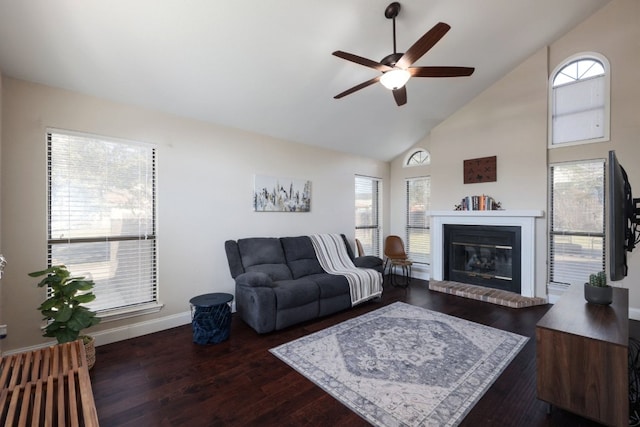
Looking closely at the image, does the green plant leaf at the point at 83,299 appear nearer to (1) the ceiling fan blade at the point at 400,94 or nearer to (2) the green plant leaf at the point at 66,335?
(2) the green plant leaf at the point at 66,335

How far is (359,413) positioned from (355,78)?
11.1 ft

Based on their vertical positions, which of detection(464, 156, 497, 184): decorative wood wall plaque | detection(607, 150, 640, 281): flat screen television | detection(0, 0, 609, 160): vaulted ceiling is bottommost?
detection(607, 150, 640, 281): flat screen television

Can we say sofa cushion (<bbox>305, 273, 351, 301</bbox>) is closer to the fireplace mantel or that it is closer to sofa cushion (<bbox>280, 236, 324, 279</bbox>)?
sofa cushion (<bbox>280, 236, 324, 279</bbox>)

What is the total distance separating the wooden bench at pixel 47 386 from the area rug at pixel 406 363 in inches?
58.7

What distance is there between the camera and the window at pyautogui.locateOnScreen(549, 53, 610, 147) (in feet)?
12.0

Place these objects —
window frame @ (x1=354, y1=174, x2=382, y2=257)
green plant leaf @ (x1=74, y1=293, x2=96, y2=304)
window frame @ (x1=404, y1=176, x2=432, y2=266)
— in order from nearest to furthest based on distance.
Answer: green plant leaf @ (x1=74, y1=293, x2=96, y2=304) → window frame @ (x1=404, y1=176, x2=432, y2=266) → window frame @ (x1=354, y1=174, x2=382, y2=257)

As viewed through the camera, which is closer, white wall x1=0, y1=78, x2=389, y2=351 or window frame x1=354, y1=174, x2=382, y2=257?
white wall x1=0, y1=78, x2=389, y2=351

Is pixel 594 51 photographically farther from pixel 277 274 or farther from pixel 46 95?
pixel 46 95

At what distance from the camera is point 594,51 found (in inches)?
145

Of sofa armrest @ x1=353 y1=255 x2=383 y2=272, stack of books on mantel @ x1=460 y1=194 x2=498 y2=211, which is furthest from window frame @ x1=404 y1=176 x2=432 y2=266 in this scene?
sofa armrest @ x1=353 y1=255 x2=383 y2=272

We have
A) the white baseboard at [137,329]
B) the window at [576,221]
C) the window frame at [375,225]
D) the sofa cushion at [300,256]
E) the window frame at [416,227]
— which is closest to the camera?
the white baseboard at [137,329]

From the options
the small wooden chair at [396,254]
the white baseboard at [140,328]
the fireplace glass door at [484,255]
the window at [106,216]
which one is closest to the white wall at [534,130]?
the fireplace glass door at [484,255]

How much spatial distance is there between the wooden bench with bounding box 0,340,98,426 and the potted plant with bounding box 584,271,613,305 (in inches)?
130

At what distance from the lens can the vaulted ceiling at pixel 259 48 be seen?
2193 mm
